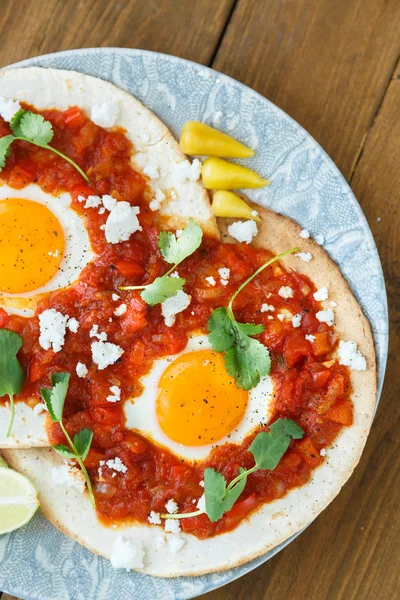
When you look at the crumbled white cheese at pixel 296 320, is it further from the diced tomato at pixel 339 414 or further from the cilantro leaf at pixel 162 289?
the cilantro leaf at pixel 162 289

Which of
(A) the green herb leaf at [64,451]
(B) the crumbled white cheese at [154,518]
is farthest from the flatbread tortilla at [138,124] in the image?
(B) the crumbled white cheese at [154,518]

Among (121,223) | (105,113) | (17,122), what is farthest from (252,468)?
(17,122)

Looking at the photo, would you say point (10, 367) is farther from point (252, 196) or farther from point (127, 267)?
point (252, 196)

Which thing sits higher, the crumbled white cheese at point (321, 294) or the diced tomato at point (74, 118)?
the diced tomato at point (74, 118)

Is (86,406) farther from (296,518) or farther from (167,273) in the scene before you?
(296,518)

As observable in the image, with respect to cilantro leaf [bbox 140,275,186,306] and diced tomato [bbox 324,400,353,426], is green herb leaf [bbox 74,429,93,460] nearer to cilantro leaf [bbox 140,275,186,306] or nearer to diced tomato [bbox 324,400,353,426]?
cilantro leaf [bbox 140,275,186,306]

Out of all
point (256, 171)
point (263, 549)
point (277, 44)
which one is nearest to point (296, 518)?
point (263, 549)
